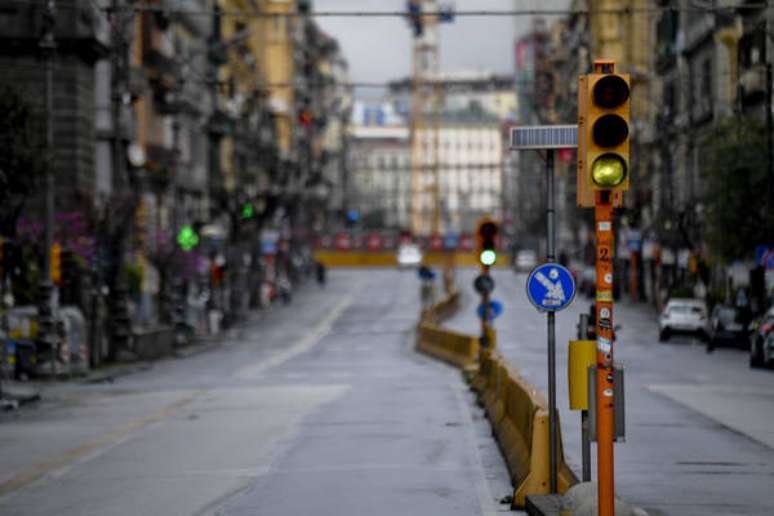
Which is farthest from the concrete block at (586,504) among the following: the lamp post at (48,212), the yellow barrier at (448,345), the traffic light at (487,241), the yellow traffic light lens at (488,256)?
the yellow barrier at (448,345)

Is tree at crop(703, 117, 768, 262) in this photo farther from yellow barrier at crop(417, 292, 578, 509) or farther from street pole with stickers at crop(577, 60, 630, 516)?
street pole with stickers at crop(577, 60, 630, 516)

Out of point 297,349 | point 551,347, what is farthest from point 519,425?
point 297,349

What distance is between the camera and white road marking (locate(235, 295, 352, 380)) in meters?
46.6

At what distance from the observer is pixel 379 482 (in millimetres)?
18359

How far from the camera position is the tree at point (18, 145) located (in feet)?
130

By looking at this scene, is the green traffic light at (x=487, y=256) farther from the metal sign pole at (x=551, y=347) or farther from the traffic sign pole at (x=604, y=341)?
the traffic sign pole at (x=604, y=341)

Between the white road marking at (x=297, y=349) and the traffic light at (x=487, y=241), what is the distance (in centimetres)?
852

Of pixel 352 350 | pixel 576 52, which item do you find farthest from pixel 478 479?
pixel 576 52

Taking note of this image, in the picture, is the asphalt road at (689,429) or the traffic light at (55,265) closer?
the asphalt road at (689,429)

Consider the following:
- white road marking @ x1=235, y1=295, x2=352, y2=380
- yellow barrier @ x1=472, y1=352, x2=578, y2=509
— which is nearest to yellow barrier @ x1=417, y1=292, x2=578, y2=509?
yellow barrier @ x1=472, y1=352, x2=578, y2=509

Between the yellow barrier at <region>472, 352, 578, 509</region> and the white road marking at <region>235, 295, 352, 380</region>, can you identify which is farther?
the white road marking at <region>235, 295, 352, 380</region>

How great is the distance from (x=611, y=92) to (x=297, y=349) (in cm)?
4963

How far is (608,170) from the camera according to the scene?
498 inches

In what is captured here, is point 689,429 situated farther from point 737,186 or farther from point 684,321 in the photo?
point 684,321
